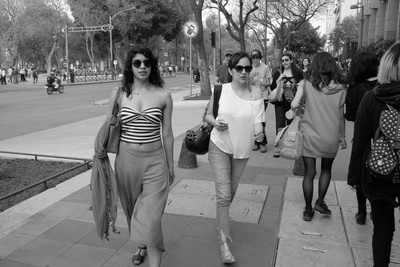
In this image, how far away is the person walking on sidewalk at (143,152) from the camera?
3.00 m

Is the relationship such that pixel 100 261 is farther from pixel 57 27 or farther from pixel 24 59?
pixel 24 59

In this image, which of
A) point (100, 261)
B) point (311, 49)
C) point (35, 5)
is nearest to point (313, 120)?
point (100, 261)

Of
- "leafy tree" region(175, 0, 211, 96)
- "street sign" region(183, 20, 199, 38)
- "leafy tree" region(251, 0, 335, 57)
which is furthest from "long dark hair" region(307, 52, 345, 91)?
"leafy tree" region(251, 0, 335, 57)

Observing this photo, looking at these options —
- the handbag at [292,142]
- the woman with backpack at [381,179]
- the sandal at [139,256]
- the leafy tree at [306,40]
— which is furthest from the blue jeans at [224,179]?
the leafy tree at [306,40]

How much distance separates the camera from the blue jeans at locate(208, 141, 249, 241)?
3.43 meters

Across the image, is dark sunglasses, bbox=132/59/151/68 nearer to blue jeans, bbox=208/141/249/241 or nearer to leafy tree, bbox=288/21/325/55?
blue jeans, bbox=208/141/249/241

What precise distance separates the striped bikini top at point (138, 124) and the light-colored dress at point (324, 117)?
1742 millimetres

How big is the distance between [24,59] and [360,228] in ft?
268

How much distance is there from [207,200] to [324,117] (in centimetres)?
171

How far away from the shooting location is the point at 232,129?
135 inches

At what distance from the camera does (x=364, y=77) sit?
4.16m

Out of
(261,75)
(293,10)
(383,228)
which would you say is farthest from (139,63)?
(293,10)

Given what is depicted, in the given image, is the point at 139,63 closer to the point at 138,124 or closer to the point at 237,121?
the point at 138,124

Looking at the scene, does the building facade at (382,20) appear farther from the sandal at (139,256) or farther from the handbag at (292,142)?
the sandal at (139,256)
